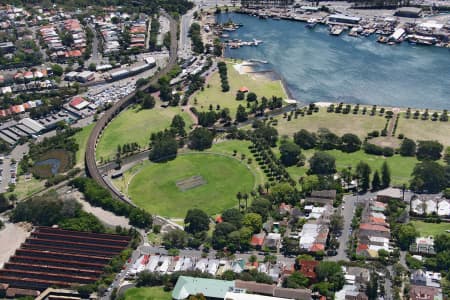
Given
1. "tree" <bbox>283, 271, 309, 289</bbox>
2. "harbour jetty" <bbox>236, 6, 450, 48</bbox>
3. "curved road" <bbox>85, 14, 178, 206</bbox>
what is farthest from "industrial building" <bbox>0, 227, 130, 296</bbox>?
"harbour jetty" <bbox>236, 6, 450, 48</bbox>

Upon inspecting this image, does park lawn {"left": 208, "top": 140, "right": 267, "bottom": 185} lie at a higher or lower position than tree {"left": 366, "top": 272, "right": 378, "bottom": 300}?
higher

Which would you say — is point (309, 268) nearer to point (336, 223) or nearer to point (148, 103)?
point (336, 223)

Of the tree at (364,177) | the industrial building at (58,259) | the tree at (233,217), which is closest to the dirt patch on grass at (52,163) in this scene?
the industrial building at (58,259)

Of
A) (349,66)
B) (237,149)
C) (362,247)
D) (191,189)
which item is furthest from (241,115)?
(362,247)

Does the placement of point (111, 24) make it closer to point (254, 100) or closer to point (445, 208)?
point (254, 100)

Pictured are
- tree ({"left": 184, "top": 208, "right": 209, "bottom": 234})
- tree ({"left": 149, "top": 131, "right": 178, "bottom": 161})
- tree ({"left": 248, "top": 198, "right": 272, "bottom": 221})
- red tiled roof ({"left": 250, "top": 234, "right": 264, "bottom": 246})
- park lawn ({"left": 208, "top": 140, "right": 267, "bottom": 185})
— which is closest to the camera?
red tiled roof ({"left": 250, "top": 234, "right": 264, "bottom": 246})

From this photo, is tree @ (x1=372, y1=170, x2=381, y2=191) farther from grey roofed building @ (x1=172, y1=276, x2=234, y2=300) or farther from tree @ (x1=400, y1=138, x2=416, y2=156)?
grey roofed building @ (x1=172, y1=276, x2=234, y2=300)

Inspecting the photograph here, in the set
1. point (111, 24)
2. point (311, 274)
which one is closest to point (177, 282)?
point (311, 274)
